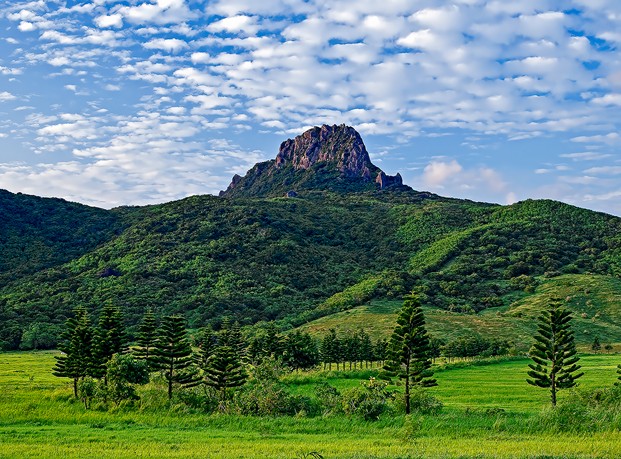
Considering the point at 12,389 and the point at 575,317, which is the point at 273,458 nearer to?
the point at 12,389

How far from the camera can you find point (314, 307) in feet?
406

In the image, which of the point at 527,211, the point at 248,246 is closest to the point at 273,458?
the point at 248,246

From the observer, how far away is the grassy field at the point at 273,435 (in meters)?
16.6

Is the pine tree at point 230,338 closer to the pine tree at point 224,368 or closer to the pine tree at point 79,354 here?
the pine tree at point 79,354

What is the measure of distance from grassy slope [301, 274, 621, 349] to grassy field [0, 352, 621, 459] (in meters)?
58.3

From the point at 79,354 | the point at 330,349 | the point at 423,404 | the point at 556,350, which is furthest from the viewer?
the point at 330,349

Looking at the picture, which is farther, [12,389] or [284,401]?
[12,389]

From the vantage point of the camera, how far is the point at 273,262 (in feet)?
497

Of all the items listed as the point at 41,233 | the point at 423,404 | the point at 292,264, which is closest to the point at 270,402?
the point at 423,404

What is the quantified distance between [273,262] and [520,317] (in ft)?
230

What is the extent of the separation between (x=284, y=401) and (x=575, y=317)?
87159 millimetres

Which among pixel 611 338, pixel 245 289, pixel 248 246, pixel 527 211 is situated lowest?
pixel 611 338

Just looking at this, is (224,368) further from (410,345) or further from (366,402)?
(366,402)

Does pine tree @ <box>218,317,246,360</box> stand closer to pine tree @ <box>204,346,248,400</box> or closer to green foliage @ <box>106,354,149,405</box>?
pine tree @ <box>204,346,248,400</box>
